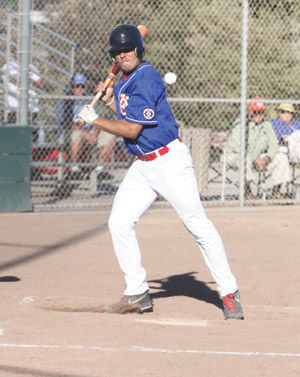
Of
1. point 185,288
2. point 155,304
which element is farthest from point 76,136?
point 155,304

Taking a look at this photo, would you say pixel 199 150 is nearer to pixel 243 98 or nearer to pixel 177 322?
pixel 243 98

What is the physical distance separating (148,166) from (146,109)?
0.42m

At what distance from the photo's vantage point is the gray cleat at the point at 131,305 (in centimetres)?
523

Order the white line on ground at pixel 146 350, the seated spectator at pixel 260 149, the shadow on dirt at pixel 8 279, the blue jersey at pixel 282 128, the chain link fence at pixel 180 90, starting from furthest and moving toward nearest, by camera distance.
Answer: the blue jersey at pixel 282 128 → the chain link fence at pixel 180 90 → the seated spectator at pixel 260 149 → the shadow on dirt at pixel 8 279 → the white line on ground at pixel 146 350

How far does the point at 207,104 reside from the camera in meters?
17.9

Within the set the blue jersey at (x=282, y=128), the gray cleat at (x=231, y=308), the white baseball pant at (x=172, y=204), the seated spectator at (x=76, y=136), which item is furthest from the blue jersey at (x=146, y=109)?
the blue jersey at (x=282, y=128)

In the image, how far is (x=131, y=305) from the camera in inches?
206

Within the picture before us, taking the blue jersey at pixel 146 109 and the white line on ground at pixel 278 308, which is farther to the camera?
the white line on ground at pixel 278 308

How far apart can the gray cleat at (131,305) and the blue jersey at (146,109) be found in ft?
3.35

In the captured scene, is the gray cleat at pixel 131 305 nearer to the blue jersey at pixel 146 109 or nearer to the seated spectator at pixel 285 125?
the blue jersey at pixel 146 109

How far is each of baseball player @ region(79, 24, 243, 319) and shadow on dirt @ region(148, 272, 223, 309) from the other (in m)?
0.67

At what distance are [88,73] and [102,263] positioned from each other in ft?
26.4

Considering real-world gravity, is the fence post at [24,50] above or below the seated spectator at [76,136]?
above

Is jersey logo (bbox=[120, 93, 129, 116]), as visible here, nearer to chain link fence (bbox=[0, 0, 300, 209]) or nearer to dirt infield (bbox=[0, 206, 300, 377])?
dirt infield (bbox=[0, 206, 300, 377])
